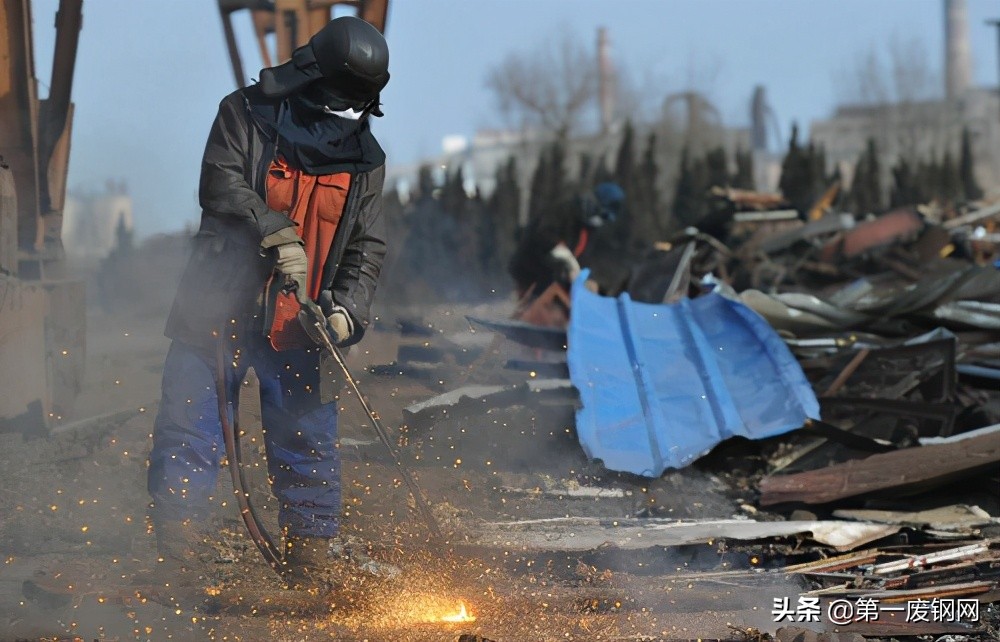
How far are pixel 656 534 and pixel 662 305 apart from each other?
293 cm

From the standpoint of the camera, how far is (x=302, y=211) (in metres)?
4.01

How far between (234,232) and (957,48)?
5245 centimetres

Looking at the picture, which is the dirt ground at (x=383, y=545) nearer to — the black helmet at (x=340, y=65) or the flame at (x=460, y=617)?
the flame at (x=460, y=617)

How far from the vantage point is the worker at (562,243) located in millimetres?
9716

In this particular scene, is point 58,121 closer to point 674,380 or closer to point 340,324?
point 340,324

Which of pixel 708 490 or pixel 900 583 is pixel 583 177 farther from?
pixel 900 583

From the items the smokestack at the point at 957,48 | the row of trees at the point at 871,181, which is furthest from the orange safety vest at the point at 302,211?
the smokestack at the point at 957,48

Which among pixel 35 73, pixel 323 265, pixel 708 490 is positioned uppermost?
pixel 35 73

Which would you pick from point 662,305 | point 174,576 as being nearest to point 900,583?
point 174,576

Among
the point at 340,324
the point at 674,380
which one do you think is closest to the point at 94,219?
the point at 340,324

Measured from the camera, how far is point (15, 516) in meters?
4.57

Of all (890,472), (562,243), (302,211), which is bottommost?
(890,472)

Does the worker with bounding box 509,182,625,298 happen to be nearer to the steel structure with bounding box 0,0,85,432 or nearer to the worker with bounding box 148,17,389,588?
the steel structure with bounding box 0,0,85,432

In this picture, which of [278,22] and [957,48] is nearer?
[278,22]
